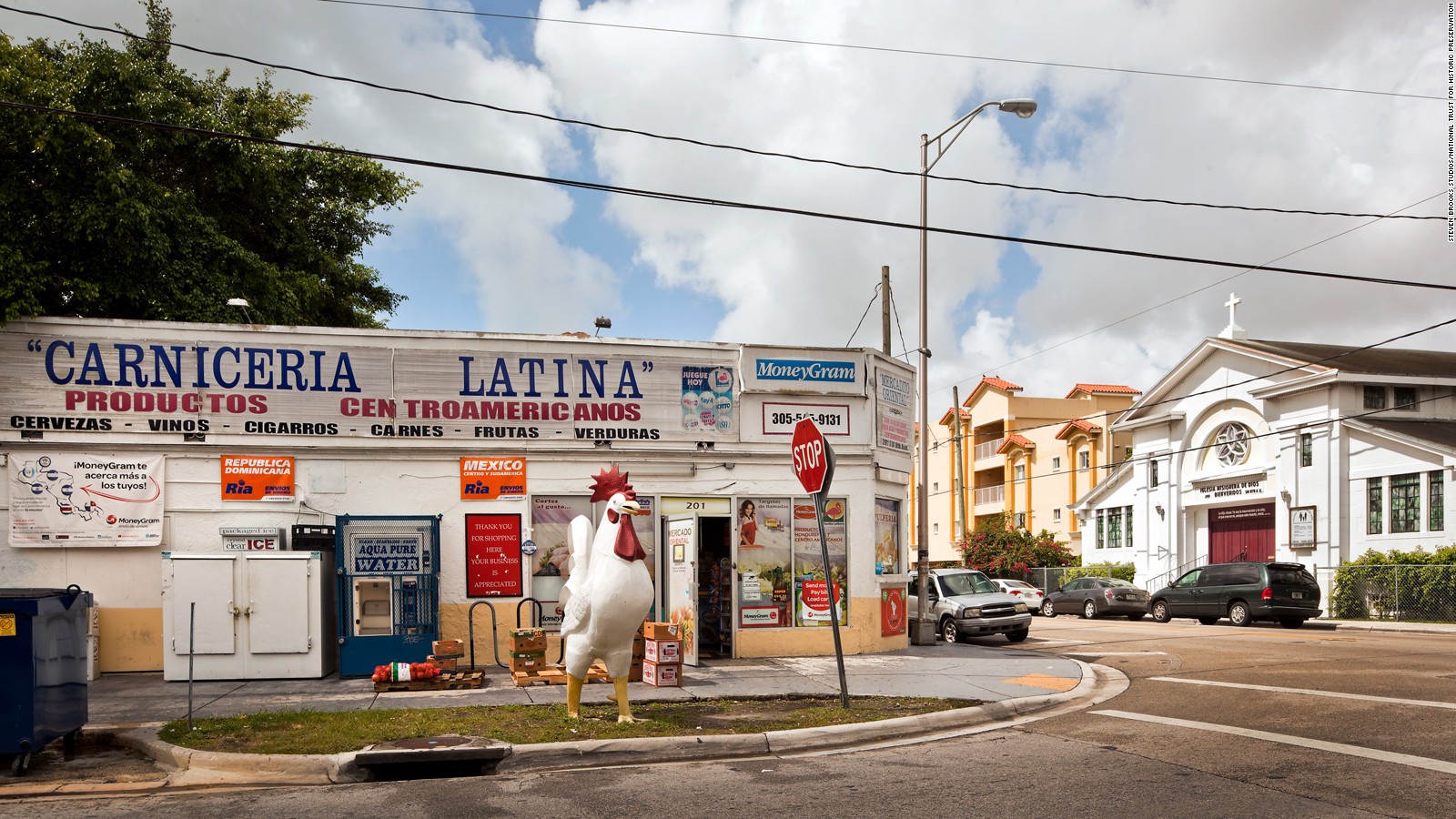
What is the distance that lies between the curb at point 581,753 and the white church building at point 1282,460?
2691 centimetres

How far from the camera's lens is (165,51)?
25.6 metres

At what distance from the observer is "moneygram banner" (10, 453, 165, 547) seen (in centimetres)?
1391

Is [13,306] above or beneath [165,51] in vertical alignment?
beneath

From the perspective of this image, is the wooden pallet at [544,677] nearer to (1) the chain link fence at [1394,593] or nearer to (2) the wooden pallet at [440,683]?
(2) the wooden pallet at [440,683]

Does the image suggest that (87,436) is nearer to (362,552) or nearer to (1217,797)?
(362,552)

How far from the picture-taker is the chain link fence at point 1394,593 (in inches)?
1073

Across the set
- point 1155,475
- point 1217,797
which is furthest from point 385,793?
point 1155,475

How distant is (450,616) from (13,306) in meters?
7.09

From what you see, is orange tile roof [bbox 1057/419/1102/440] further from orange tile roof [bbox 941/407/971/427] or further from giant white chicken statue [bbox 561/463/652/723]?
giant white chicken statue [bbox 561/463/652/723]

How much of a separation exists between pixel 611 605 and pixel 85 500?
8.69m

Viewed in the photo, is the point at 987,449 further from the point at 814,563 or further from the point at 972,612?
the point at 814,563

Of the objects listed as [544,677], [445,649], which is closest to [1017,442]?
[544,677]

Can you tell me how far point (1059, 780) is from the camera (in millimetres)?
7633

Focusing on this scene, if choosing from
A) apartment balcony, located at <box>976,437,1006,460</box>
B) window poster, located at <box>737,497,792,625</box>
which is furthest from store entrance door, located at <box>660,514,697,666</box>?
apartment balcony, located at <box>976,437,1006,460</box>
